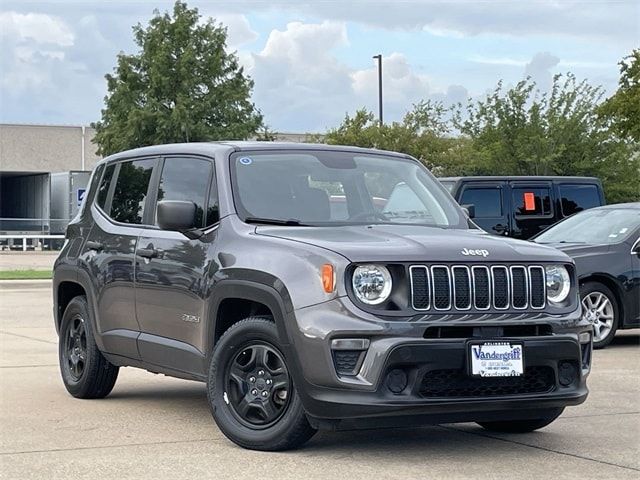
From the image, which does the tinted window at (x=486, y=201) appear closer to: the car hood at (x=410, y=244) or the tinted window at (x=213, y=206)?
the tinted window at (x=213, y=206)

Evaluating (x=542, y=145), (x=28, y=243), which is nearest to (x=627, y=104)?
(x=542, y=145)

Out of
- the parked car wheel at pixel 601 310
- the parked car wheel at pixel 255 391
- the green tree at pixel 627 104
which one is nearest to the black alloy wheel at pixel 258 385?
the parked car wheel at pixel 255 391

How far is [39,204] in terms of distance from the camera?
67.8m

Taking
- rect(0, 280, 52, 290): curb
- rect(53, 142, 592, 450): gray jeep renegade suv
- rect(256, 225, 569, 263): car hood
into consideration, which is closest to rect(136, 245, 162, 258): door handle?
rect(53, 142, 592, 450): gray jeep renegade suv

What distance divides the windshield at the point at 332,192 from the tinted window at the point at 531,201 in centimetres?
1142

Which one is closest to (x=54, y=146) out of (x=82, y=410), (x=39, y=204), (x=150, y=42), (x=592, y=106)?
(x=39, y=204)

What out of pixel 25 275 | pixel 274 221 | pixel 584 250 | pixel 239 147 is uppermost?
pixel 239 147

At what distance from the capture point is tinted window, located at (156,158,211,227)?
8172 millimetres

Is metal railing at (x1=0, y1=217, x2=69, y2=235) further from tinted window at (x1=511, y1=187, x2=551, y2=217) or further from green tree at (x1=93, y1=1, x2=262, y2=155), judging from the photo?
tinted window at (x1=511, y1=187, x2=551, y2=217)

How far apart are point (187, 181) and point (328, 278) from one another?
79.6 inches

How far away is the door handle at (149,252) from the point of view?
326 inches

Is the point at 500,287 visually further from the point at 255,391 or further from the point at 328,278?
the point at 255,391

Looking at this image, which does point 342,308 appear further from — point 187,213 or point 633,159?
point 633,159

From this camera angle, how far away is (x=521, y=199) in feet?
65.4
